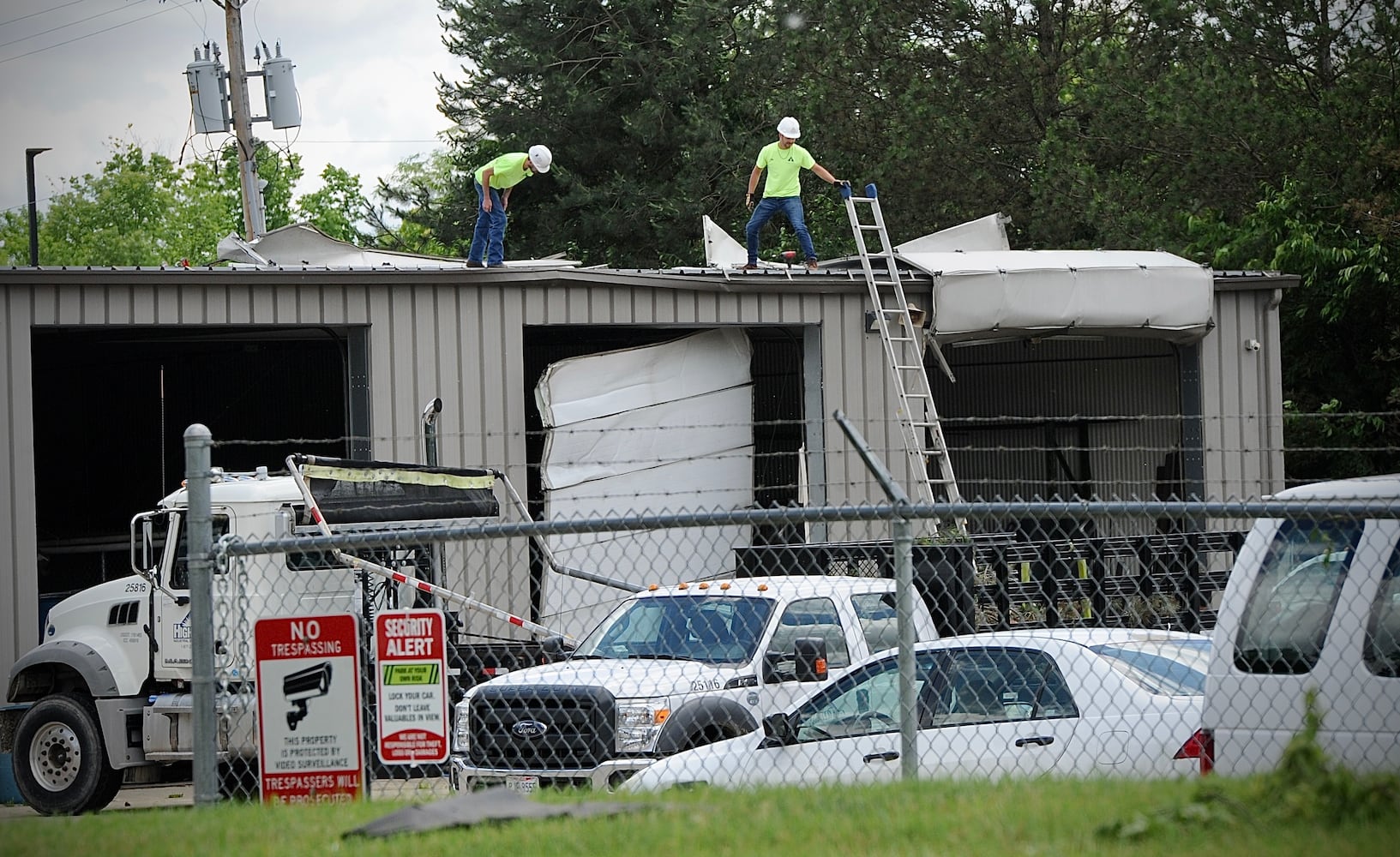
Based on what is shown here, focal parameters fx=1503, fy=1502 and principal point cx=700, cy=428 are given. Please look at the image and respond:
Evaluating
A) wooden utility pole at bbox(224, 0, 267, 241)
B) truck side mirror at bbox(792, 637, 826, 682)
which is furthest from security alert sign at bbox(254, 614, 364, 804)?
wooden utility pole at bbox(224, 0, 267, 241)

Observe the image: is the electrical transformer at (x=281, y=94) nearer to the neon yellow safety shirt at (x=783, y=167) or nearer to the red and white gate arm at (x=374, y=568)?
the neon yellow safety shirt at (x=783, y=167)

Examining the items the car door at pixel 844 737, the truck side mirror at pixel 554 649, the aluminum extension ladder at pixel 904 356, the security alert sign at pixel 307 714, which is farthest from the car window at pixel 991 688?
the aluminum extension ladder at pixel 904 356

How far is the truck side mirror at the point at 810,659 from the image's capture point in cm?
920

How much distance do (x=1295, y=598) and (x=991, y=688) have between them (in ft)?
7.29

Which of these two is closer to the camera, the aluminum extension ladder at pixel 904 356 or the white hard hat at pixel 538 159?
the aluminum extension ladder at pixel 904 356

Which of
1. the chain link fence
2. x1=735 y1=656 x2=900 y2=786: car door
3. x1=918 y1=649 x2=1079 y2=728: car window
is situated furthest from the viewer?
x1=735 y1=656 x2=900 y2=786: car door

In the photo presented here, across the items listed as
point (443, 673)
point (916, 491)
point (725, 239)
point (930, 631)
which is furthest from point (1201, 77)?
point (443, 673)

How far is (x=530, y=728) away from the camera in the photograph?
9.59 meters

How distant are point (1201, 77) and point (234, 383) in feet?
57.3

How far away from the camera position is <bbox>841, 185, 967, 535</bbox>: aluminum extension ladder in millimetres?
16719

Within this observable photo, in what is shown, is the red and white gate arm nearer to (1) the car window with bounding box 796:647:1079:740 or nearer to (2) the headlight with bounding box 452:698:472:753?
(2) the headlight with bounding box 452:698:472:753

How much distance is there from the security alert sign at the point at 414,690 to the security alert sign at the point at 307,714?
12 cm

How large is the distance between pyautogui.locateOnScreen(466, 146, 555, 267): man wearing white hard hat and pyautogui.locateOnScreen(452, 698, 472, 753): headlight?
712cm

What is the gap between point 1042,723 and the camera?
7.48 metres
